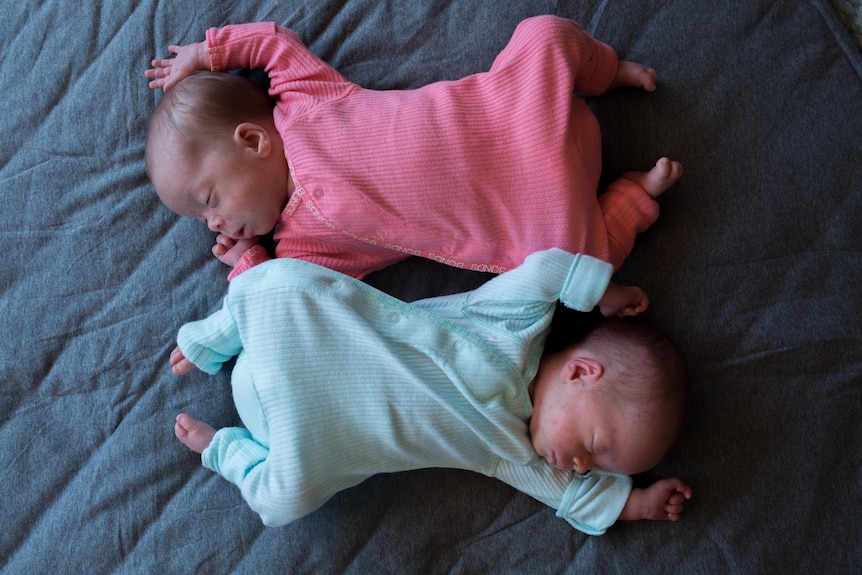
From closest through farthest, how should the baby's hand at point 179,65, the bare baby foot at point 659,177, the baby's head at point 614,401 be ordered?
the baby's head at point 614,401, the bare baby foot at point 659,177, the baby's hand at point 179,65

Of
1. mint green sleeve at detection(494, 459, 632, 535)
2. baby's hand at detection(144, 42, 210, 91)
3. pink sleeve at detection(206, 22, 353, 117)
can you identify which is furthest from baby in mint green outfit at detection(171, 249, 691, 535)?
baby's hand at detection(144, 42, 210, 91)

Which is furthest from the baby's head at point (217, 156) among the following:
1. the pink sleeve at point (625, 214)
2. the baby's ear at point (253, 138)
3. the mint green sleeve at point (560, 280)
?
the pink sleeve at point (625, 214)

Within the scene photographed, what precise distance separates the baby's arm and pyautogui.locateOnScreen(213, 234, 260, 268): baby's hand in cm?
94

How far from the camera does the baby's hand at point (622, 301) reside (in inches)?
51.4

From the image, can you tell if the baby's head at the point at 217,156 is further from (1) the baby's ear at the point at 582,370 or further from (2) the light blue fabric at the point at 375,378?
(1) the baby's ear at the point at 582,370

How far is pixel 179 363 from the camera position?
1.40 m

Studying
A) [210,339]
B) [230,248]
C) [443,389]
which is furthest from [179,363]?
[443,389]

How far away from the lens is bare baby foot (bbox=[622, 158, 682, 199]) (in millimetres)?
1305

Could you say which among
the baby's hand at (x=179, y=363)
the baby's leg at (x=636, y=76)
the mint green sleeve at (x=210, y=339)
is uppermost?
the baby's leg at (x=636, y=76)

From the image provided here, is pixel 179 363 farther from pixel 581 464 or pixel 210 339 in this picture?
pixel 581 464

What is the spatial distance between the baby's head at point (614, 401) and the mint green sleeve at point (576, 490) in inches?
1.7

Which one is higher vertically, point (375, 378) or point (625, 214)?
point (625, 214)

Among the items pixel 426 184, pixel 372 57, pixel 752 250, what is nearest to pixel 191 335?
pixel 426 184

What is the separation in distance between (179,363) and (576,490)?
848 mm
